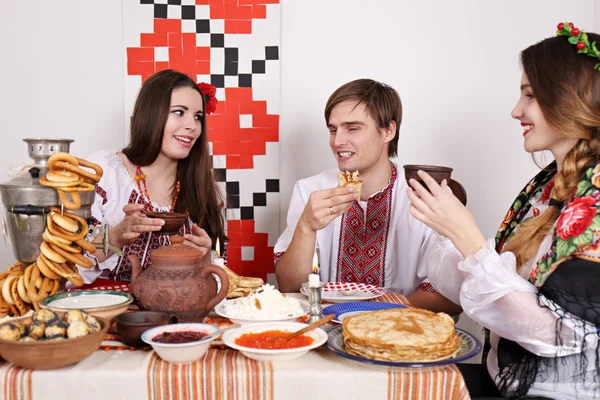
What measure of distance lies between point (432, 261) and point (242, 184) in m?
1.70

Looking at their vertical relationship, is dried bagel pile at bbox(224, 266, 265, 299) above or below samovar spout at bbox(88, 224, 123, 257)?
below

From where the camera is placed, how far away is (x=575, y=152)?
1.76 meters

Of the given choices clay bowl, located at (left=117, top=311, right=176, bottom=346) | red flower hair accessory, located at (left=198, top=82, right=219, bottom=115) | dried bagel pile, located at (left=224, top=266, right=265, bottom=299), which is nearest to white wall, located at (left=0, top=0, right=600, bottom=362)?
red flower hair accessory, located at (left=198, top=82, right=219, bottom=115)

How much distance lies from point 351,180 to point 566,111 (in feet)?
3.38

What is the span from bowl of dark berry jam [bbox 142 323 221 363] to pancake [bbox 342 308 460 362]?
36cm

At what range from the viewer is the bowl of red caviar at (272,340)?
1.32 metres

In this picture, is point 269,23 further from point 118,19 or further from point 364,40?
point 118,19

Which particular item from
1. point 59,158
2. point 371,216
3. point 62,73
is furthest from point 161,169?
point 59,158

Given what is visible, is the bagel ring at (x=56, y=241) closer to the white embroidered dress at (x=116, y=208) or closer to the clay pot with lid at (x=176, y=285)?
the clay pot with lid at (x=176, y=285)

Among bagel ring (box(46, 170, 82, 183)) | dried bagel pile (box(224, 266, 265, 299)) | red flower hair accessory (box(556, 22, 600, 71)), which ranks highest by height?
red flower hair accessory (box(556, 22, 600, 71))

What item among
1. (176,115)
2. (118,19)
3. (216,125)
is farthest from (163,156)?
(118,19)

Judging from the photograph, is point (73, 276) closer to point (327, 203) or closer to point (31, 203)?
point (31, 203)

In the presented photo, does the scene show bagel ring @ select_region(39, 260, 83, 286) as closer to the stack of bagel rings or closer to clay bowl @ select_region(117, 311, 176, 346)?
the stack of bagel rings

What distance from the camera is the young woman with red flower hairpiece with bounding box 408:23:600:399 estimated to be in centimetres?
151
